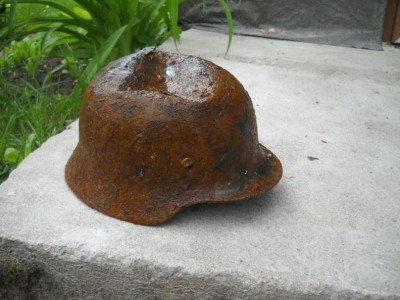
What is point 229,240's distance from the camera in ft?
4.89

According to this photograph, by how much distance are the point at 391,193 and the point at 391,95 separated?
1.42 m

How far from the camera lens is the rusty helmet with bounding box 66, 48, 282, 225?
1471mm

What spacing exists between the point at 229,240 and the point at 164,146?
38 cm

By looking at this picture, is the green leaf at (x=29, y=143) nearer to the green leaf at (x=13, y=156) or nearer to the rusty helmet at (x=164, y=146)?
the green leaf at (x=13, y=156)

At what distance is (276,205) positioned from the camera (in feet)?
5.58

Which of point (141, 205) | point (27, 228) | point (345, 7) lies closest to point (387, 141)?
point (141, 205)

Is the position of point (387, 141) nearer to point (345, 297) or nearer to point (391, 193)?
point (391, 193)

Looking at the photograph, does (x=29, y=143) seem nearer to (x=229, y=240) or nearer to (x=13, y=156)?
(x=13, y=156)

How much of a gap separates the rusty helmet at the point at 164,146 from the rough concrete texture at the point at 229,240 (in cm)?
9

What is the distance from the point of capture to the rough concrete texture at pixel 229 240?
1.36 meters

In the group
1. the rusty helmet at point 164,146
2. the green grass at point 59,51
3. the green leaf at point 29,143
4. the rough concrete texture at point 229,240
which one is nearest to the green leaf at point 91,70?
the green grass at point 59,51

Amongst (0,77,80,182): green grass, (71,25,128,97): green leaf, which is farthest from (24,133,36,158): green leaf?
(71,25,128,97): green leaf

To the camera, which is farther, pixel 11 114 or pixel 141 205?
pixel 11 114

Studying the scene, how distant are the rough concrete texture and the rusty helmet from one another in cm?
9
